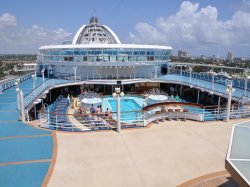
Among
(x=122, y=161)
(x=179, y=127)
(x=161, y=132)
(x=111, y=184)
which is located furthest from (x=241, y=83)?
(x=111, y=184)

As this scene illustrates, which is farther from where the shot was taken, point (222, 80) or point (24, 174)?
point (222, 80)

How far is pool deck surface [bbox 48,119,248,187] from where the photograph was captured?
288 inches

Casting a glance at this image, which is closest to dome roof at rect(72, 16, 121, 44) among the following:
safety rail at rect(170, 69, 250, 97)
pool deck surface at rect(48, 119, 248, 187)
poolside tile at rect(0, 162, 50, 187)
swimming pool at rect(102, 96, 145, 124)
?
swimming pool at rect(102, 96, 145, 124)

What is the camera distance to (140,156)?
8.82 meters

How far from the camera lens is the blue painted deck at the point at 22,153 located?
279 inches

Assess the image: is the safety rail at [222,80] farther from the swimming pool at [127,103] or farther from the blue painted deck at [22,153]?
Answer: the blue painted deck at [22,153]

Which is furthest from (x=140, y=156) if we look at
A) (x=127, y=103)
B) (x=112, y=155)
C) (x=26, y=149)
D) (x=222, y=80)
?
(x=222, y=80)

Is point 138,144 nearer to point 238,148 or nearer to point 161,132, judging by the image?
point 161,132

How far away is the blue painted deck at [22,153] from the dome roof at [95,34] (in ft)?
87.6

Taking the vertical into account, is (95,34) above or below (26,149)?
above

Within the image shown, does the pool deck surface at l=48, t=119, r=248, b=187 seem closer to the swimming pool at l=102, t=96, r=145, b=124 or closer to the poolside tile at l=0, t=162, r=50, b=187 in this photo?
the poolside tile at l=0, t=162, r=50, b=187

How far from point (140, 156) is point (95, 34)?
108 feet

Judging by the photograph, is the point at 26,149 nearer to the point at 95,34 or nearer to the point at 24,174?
the point at 24,174

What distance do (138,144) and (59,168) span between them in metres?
3.64
